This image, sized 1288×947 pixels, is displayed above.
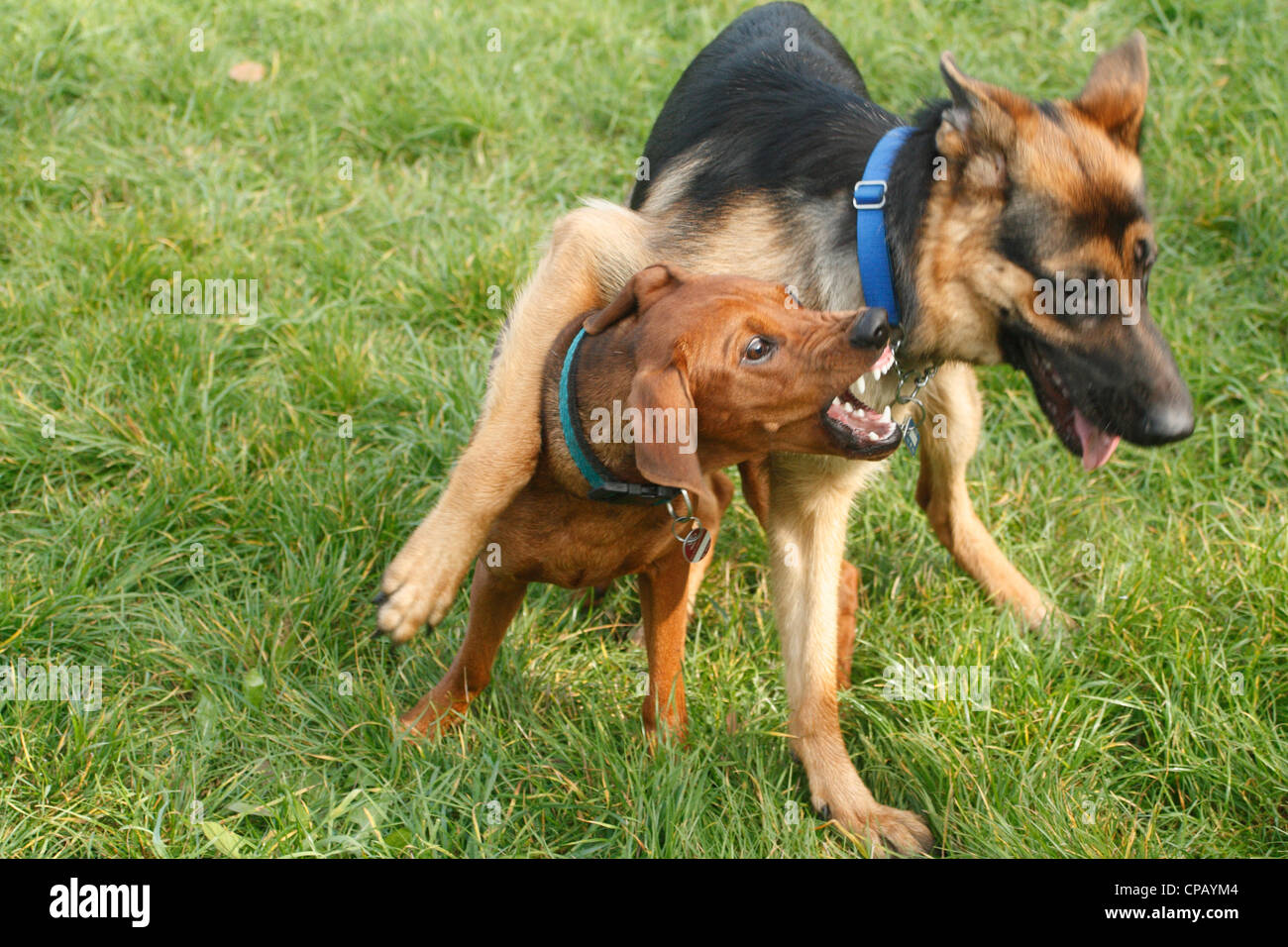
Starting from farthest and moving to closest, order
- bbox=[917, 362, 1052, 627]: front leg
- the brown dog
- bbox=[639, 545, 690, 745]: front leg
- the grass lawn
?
bbox=[917, 362, 1052, 627]: front leg, bbox=[639, 545, 690, 745]: front leg, the grass lawn, the brown dog

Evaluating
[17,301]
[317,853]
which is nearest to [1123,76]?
[317,853]

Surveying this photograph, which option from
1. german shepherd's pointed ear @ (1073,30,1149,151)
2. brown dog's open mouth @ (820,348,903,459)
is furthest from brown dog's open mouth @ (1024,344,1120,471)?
german shepherd's pointed ear @ (1073,30,1149,151)

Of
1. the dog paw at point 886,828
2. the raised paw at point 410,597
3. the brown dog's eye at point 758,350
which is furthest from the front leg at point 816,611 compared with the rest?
the raised paw at point 410,597

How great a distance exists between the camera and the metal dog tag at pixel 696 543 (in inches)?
123

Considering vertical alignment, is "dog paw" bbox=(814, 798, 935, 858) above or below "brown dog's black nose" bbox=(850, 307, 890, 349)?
below

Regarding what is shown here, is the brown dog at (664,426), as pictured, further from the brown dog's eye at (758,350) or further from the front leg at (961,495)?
the front leg at (961,495)

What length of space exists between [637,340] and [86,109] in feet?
13.4

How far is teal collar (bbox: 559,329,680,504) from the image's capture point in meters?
3.12

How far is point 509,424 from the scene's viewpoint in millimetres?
3334

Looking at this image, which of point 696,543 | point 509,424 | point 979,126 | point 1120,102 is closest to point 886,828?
point 696,543

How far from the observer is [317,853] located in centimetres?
309

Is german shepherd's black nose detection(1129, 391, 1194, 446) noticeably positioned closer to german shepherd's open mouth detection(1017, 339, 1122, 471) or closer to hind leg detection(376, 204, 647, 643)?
german shepherd's open mouth detection(1017, 339, 1122, 471)

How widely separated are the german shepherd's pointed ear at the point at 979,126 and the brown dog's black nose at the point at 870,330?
0.45m

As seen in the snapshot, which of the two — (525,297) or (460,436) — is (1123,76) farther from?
(460,436)
